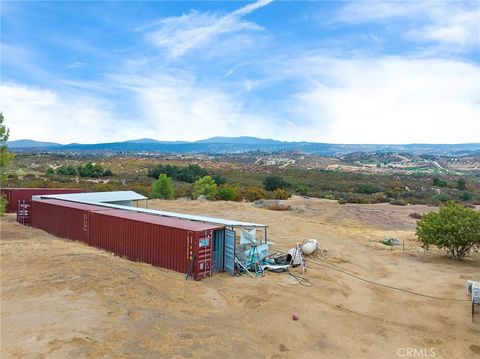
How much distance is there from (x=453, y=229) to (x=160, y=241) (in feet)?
52.0

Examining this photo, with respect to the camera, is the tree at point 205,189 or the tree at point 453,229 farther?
the tree at point 205,189

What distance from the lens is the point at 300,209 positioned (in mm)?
43625

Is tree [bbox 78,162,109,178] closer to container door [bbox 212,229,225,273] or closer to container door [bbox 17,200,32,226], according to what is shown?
container door [bbox 17,200,32,226]

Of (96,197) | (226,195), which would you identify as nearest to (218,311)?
(96,197)

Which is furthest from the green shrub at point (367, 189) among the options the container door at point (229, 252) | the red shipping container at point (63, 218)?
the container door at point (229, 252)

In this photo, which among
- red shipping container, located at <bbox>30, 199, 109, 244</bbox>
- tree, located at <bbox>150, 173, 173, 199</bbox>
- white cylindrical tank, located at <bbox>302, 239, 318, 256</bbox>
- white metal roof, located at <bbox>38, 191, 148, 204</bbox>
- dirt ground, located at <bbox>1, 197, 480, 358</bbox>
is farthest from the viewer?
tree, located at <bbox>150, 173, 173, 199</bbox>

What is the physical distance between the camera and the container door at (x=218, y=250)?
19047 mm

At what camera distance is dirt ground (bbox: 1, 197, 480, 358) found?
11188 mm

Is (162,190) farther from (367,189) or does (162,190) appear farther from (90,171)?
(367,189)

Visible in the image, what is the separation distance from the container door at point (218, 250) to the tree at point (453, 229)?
12.6 meters

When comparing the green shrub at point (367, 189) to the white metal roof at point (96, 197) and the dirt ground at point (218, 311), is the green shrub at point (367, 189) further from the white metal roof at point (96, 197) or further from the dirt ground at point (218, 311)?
the dirt ground at point (218, 311)

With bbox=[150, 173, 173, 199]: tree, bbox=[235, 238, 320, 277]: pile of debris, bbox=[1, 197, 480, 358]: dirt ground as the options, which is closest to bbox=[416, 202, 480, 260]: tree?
bbox=[1, 197, 480, 358]: dirt ground

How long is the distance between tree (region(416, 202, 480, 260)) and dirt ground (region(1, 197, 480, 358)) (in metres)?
1.53

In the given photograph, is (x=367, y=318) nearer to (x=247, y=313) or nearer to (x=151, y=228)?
(x=247, y=313)
